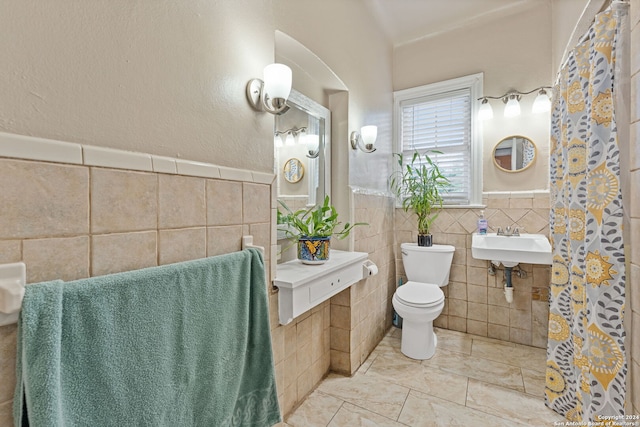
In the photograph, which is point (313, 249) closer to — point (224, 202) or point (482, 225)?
point (224, 202)

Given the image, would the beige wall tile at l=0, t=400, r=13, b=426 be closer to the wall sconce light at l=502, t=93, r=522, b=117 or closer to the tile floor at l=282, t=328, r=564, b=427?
the tile floor at l=282, t=328, r=564, b=427

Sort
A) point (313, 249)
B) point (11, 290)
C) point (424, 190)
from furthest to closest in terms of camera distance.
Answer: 1. point (424, 190)
2. point (313, 249)
3. point (11, 290)

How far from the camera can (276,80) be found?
1.09 meters

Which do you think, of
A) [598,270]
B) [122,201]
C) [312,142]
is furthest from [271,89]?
[598,270]

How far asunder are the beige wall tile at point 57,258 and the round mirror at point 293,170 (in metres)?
1.14

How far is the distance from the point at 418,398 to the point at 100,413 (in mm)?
1613

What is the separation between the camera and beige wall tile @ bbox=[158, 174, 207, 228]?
83 cm

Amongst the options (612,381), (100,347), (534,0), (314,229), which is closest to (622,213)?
(612,381)

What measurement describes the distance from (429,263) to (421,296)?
386mm

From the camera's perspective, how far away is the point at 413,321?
2.06m

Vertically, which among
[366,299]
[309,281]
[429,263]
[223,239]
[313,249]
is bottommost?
[366,299]

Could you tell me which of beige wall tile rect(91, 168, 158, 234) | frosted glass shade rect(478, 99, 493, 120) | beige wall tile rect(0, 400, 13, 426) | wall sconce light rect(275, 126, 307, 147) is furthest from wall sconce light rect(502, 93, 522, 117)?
beige wall tile rect(0, 400, 13, 426)

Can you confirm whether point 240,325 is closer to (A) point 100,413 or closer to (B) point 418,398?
(A) point 100,413

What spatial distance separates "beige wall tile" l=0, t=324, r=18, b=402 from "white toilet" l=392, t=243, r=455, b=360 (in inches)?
77.1
